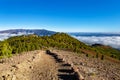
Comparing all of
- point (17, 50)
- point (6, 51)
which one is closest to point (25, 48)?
point (17, 50)

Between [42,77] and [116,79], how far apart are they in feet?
39.4

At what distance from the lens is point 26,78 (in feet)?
119

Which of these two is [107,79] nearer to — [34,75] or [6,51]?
[34,75]

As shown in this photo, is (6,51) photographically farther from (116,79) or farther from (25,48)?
(116,79)

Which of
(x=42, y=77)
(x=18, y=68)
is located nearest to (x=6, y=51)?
(x=18, y=68)

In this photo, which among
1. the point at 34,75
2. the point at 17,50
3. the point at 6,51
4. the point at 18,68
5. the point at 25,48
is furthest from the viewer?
the point at 25,48

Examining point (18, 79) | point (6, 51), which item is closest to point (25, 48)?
point (6, 51)

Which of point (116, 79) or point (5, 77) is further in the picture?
point (116, 79)

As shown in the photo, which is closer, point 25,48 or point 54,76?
point 54,76

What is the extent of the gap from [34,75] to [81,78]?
367 inches

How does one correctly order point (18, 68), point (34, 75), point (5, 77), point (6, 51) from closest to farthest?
point (5, 77), point (34, 75), point (18, 68), point (6, 51)

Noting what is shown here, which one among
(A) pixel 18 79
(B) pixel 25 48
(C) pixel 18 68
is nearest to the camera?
(A) pixel 18 79

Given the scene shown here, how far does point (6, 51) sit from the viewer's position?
9231cm

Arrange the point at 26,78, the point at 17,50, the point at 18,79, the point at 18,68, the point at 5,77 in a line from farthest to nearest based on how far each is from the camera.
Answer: the point at 17,50 → the point at 18,68 → the point at 26,78 → the point at 18,79 → the point at 5,77
